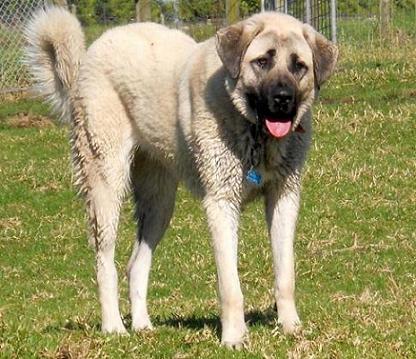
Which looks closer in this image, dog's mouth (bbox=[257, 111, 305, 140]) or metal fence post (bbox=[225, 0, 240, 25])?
dog's mouth (bbox=[257, 111, 305, 140])

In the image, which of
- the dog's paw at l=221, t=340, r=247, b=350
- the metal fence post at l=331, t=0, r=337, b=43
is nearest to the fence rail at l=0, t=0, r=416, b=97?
the metal fence post at l=331, t=0, r=337, b=43

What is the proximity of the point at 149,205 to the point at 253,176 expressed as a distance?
1.61m

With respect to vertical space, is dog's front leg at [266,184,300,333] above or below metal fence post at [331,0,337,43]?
above

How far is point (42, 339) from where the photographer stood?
6.44 m

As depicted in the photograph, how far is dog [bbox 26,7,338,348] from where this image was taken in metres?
7.10

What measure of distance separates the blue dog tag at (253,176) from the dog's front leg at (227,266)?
0.61 ft

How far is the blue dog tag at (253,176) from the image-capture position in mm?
7281

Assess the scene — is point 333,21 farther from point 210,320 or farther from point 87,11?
point 210,320

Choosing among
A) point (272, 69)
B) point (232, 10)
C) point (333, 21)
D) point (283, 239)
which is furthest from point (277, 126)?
point (232, 10)

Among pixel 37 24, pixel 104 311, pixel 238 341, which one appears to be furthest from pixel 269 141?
pixel 37 24

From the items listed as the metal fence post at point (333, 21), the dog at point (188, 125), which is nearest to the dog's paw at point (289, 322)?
the dog at point (188, 125)

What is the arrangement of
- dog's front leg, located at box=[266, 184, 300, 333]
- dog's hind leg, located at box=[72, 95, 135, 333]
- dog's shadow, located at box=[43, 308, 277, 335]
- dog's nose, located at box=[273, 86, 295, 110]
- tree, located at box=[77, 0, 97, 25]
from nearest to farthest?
1. dog's nose, located at box=[273, 86, 295, 110]
2. dog's front leg, located at box=[266, 184, 300, 333]
3. dog's shadow, located at box=[43, 308, 277, 335]
4. dog's hind leg, located at box=[72, 95, 135, 333]
5. tree, located at box=[77, 0, 97, 25]

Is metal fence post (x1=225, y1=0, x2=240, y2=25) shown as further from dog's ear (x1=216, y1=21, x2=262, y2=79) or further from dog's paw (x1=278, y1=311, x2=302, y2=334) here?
dog's paw (x1=278, y1=311, x2=302, y2=334)

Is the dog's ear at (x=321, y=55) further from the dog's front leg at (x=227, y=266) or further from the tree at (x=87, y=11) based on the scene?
the tree at (x=87, y=11)
